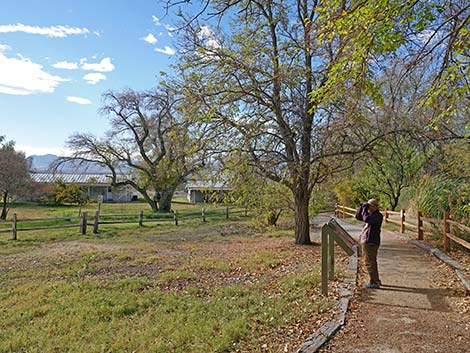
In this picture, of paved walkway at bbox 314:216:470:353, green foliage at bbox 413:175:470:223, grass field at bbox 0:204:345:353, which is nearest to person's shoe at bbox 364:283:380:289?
paved walkway at bbox 314:216:470:353

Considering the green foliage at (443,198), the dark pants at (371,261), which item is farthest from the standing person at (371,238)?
the green foliage at (443,198)

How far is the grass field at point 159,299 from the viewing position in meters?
5.21

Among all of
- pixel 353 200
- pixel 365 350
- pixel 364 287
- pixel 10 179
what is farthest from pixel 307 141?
pixel 10 179

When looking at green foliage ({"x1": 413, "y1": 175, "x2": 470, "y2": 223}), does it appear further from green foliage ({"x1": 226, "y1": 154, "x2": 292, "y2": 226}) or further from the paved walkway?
green foliage ({"x1": 226, "y1": 154, "x2": 292, "y2": 226})

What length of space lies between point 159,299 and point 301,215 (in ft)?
24.4

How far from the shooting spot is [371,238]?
693 centimetres

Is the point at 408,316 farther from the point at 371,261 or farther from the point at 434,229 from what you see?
the point at 434,229

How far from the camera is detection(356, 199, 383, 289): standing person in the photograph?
22.4 feet

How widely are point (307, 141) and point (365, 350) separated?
8.58m

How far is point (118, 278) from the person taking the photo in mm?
9039

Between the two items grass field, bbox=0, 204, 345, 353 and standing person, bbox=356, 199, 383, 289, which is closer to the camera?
grass field, bbox=0, 204, 345, 353

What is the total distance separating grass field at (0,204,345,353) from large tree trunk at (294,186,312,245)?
2.38 ft

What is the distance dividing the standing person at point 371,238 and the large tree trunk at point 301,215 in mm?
6106

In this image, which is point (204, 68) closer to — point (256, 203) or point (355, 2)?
point (256, 203)
